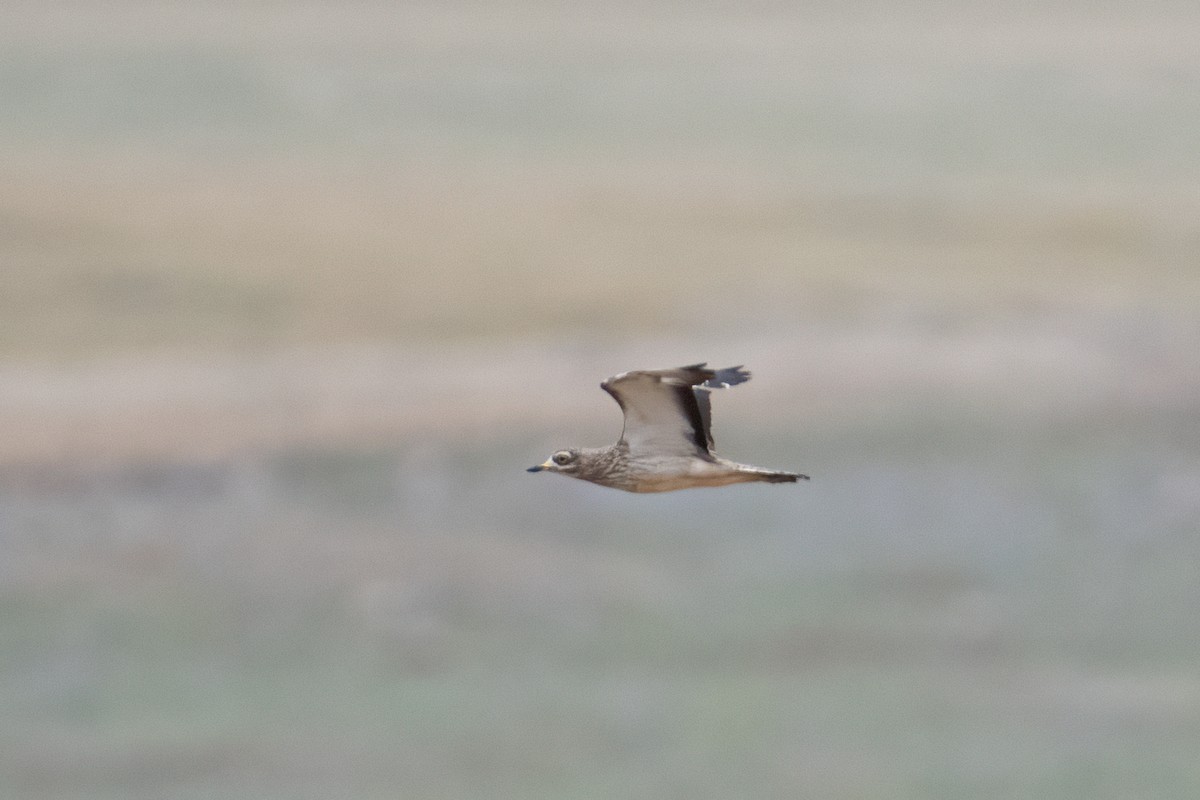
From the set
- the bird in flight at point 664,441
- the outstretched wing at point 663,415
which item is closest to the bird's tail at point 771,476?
the bird in flight at point 664,441

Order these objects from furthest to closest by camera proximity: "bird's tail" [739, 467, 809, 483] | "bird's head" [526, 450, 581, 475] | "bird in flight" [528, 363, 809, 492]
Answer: "bird's head" [526, 450, 581, 475] → "bird in flight" [528, 363, 809, 492] → "bird's tail" [739, 467, 809, 483]

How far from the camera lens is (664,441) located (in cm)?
3412

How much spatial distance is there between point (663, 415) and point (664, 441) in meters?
0.58

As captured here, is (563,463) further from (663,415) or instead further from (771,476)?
(771,476)

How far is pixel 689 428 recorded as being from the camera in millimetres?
33781

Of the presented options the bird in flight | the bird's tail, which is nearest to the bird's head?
the bird in flight

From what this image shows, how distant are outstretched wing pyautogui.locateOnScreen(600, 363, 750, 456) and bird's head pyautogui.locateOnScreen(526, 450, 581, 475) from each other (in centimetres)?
222

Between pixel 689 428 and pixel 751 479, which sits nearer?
pixel 751 479

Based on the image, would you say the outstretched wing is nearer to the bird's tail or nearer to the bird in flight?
the bird in flight

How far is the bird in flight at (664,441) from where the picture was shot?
32.9m

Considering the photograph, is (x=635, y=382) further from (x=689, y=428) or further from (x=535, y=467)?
(x=535, y=467)

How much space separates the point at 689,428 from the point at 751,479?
2604 millimetres

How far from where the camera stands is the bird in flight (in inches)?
1294

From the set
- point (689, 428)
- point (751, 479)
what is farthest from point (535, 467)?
point (751, 479)
